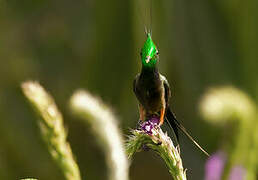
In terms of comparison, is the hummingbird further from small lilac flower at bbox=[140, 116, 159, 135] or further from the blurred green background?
the blurred green background

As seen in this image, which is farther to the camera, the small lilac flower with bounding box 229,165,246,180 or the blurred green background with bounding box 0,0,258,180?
the blurred green background with bounding box 0,0,258,180

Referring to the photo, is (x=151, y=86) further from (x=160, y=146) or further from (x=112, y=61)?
(x=112, y=61)

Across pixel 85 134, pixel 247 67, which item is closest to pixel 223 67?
pixel 247 67

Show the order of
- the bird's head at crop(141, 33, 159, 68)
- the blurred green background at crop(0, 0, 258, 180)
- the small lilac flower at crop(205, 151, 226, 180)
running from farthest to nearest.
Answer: the blurred green background at crop(0, 0, 258, 180)
the small lilac flower at crop(205, 151, 226, 180)
the bird's head at crop(141, 33, 159, 68)

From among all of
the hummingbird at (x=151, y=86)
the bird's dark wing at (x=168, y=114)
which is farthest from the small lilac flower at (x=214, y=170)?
the hummingbird at (x=151, y=86)

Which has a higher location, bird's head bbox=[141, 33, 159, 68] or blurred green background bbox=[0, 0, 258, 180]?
blurred green background bbox=[0, 0, 258, 180]

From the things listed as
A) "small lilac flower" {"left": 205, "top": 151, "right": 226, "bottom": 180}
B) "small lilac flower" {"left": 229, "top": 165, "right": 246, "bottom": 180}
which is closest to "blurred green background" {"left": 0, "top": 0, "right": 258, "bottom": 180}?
"small lilac flower" {"left": 205, "top": 151, "right": 226, "bottom": 180}
